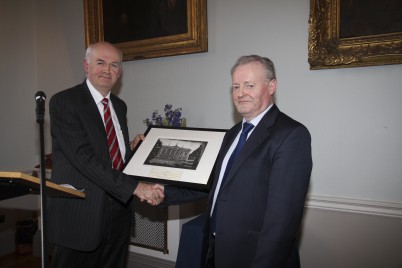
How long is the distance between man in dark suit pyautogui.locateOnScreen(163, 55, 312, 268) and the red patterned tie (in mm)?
918

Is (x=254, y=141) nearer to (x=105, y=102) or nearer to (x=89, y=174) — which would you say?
(x=89, y=174)

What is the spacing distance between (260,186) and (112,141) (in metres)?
1.27

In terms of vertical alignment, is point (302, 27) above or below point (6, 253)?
above

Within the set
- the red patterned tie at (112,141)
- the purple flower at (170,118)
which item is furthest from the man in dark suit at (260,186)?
the purple flower at (170,118)

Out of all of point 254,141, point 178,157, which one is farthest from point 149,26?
point 254,141

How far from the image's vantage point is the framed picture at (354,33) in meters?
2.42

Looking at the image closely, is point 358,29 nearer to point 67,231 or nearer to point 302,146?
point 302,146

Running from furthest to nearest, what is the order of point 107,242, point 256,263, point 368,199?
point 368,199, point 107,242, point 256,263

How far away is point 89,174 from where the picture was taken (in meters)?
2.20

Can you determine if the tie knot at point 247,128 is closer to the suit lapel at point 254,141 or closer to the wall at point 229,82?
the suit lapel at point 254,141

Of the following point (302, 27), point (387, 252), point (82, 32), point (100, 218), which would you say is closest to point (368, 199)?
point (387, 252)

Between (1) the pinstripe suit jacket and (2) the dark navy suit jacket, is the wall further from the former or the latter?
(1) the pinstripe suit jacket

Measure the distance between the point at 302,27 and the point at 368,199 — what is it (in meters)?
1.57

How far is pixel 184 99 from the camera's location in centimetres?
338
